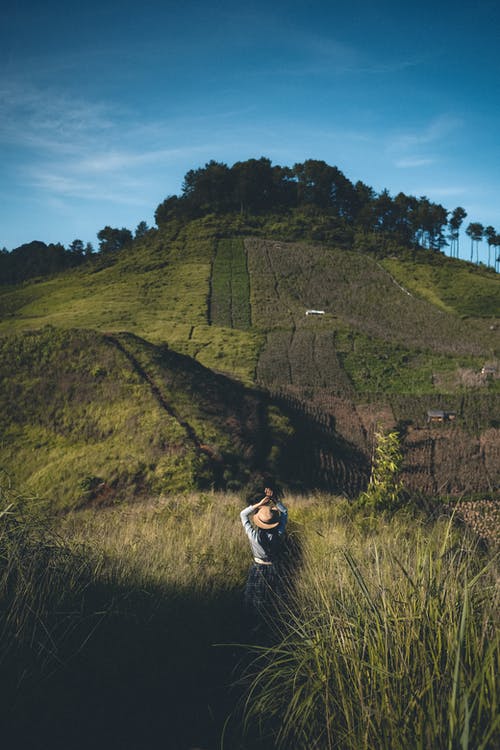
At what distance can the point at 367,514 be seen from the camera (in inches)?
325

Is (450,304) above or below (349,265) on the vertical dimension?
below

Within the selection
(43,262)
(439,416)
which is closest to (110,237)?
(43,262)

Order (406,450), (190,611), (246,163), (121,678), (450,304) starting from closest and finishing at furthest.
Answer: (121,678) → (190,611) → (406,450) → (450,304) → (246,163)

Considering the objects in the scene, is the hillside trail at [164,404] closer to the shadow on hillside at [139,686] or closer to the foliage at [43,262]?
the shadow on hillside at [139,686]

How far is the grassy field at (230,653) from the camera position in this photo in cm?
274

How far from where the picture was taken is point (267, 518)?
5.67 meters

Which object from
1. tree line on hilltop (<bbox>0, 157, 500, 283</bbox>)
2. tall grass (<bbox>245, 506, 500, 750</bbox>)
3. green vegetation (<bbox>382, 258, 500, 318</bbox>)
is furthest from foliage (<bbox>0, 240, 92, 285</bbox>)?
tall grass (<bbox>245, 506, 500, 750</bbox>)

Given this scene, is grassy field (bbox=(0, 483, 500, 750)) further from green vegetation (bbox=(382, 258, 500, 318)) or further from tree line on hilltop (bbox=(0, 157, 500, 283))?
tree line on hilltop (bbox=(0, 157, 500, 283))

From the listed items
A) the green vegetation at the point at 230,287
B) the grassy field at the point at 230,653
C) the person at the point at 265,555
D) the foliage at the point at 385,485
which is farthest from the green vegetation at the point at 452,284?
the grassy field at the point at 230,653

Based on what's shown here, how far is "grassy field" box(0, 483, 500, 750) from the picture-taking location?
2742 millimetres

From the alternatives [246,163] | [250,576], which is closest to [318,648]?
[250,576]

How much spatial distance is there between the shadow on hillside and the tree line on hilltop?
86.4 metres

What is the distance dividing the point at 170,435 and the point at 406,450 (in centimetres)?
1141

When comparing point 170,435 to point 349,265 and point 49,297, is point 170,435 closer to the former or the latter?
point 49,297
